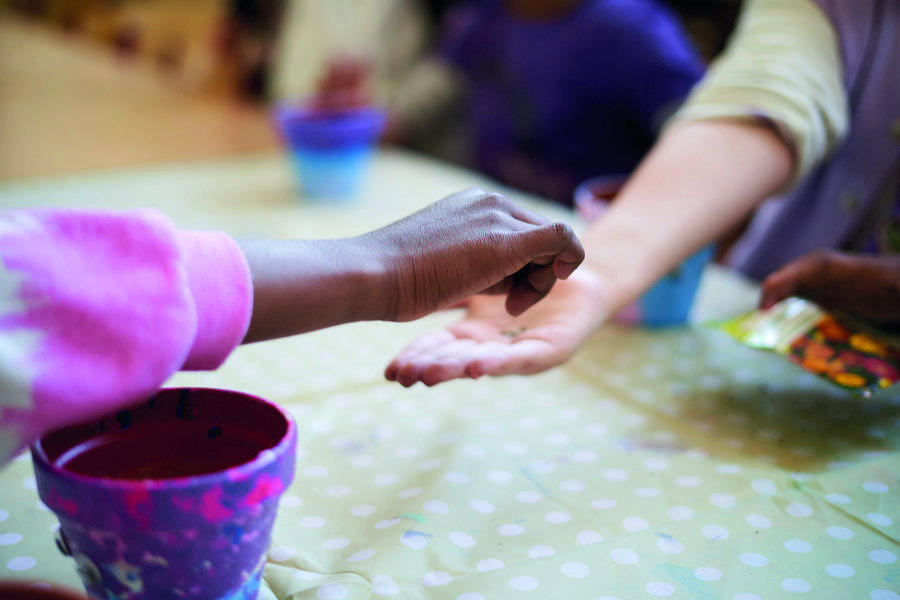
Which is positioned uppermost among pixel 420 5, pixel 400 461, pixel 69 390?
pixel 420 5

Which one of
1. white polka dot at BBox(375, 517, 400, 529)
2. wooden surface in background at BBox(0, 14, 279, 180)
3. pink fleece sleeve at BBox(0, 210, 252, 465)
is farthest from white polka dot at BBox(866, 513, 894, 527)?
wooden surface in background at BBox(0, 14, 279, 180)

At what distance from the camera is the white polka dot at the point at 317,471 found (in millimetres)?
563

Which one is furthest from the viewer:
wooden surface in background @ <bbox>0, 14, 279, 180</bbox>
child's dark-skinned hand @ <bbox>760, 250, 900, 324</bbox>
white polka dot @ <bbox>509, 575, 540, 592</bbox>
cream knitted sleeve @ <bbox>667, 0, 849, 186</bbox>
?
wooden surface in background @ <bbox>0, 14, 279, 180</bbox>

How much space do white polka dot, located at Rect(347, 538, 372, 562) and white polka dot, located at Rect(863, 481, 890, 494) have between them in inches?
13.6

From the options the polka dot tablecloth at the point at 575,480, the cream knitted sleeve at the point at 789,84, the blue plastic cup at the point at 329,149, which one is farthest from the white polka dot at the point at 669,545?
the blue plastic cup at the point at 329,149

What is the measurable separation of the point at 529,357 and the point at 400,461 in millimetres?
124

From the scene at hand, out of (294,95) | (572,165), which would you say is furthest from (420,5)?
(572,165)

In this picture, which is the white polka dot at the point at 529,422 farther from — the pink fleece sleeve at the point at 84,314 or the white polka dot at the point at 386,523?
the pink fleece sleeve at the point at 84,314

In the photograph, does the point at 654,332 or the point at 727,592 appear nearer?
the point at 727,592

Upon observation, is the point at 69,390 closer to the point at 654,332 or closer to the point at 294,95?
the point at 654,332

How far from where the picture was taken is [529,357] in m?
0.56

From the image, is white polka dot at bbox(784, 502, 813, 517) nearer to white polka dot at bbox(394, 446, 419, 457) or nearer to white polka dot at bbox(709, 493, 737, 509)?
white polka dot at bbox(709, 493, 737, 509)

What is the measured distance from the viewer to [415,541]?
48cm

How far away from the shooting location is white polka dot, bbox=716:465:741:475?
564mm
